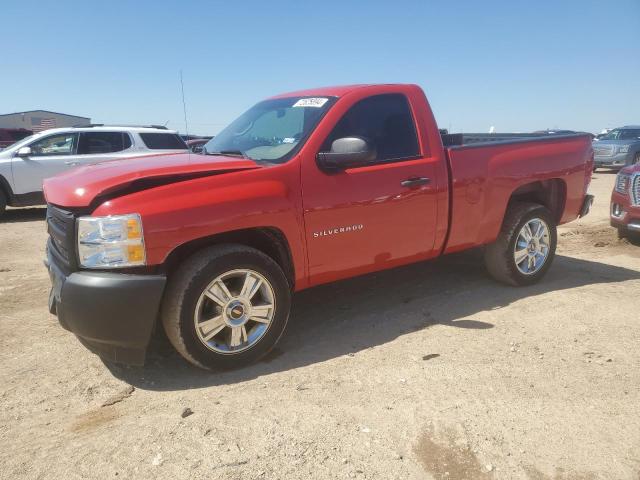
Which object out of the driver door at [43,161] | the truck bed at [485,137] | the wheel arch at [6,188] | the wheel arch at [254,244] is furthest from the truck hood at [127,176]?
the wheel arch at [6,188]

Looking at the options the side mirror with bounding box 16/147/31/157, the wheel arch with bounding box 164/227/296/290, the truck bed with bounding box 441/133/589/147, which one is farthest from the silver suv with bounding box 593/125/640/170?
the wheel arch with bounding box 164/227/296/290

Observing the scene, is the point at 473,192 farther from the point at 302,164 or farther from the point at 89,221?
the point at 89,221

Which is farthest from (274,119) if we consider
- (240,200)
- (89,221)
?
(89,221)

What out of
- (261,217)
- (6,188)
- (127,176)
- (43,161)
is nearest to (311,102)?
(261,217)

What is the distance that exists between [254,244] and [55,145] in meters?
8.16

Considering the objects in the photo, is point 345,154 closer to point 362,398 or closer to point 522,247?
point 362,398

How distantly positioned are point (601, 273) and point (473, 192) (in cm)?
229

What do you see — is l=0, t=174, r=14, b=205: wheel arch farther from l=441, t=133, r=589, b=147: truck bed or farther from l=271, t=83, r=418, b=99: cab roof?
l=441, t=133, r=589, b=147: truck bed

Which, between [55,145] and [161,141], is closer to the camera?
[55,145]

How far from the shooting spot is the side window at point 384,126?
372 centimetres

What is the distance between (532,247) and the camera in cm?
491

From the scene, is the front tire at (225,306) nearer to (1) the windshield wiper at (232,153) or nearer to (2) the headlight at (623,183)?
(1) the windshield wiper at (232,153)

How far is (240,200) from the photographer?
10.1 ft

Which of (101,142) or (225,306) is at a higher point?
(101,142)
